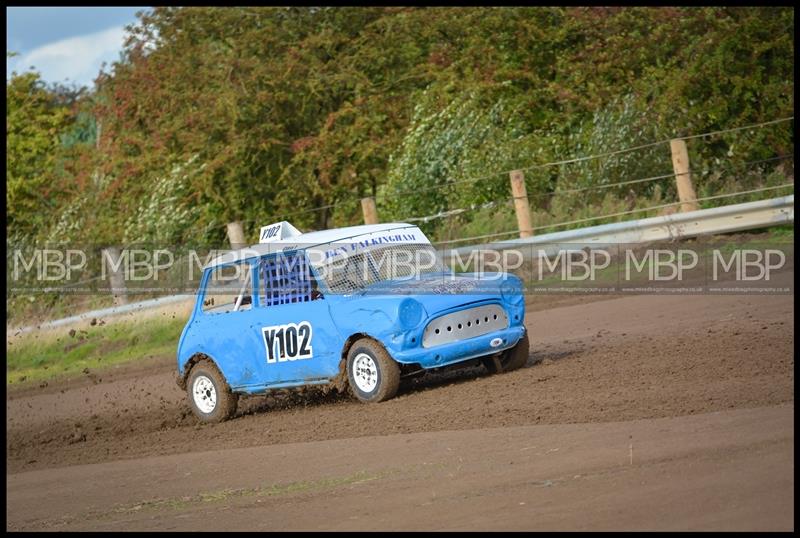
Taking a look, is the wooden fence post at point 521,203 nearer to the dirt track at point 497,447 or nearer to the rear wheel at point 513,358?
the dirt track at point 497,447

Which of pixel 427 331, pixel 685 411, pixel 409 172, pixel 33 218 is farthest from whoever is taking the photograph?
pixel 33 218

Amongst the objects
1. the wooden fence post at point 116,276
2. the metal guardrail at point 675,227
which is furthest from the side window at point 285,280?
the wooden fence post at point 116,276

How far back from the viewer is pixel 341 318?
11992mm

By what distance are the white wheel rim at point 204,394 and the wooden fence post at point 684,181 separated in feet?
30.3

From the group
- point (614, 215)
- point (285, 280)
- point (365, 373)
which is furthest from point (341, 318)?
point (614, 215)

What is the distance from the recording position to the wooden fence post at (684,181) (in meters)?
19.5

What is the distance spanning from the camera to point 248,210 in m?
27.2

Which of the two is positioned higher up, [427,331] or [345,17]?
[345,17]

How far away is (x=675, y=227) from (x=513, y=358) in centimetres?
721

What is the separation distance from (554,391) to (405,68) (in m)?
17.5

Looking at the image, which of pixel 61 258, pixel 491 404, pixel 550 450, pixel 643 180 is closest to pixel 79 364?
pixel 61 258

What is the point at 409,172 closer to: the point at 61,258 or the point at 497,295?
the point at 61,258

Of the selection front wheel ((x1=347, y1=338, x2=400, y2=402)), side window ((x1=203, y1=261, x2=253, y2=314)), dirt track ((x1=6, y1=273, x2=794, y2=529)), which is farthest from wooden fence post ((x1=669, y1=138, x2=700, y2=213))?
front wheel ((x1=347, y1=338, x2=400, y2=402))

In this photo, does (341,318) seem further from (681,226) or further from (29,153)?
(29,153)
